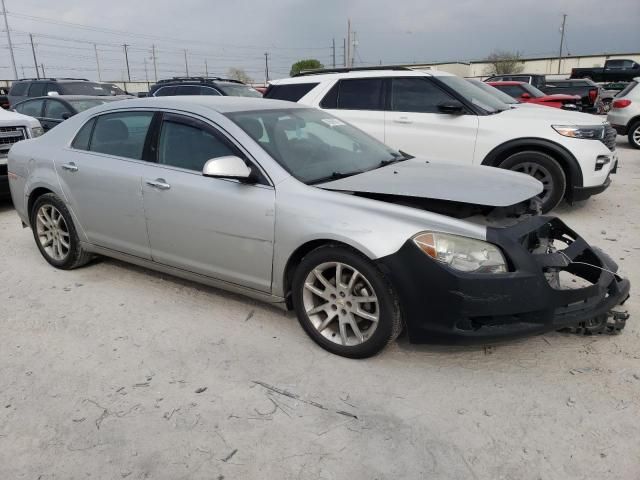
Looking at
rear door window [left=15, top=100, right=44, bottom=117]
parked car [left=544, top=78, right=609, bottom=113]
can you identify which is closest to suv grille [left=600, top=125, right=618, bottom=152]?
rear door window [left=15, top=100, right=44, bottom=117]

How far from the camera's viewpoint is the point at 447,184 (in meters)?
3.28

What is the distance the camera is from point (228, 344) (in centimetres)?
343

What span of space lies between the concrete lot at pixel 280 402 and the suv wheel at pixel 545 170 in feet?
8.73

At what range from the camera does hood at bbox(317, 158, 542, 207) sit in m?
3.06

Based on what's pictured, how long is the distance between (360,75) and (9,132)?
4858 mm

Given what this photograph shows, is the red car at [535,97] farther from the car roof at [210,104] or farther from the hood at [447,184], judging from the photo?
the car roof at [210,104]

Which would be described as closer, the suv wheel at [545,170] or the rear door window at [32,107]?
the suv wheel at [545,170]

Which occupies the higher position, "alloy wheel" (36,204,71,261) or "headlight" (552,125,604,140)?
"headlight" (552,125,604,140)

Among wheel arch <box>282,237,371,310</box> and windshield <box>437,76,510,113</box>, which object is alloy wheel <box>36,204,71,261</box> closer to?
wheel arch <box>282,237,371,310</box>

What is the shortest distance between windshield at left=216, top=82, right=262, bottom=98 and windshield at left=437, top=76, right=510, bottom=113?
5829 millimetres

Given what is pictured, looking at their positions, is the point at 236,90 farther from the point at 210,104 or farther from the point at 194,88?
the point at 210,104

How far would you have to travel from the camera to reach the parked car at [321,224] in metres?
2.84

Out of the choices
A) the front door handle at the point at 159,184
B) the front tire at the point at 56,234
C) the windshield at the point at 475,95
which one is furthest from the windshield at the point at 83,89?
the front door handle at the point at 159,184

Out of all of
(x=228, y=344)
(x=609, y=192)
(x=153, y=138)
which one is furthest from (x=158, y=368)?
(x=609, y=192)
